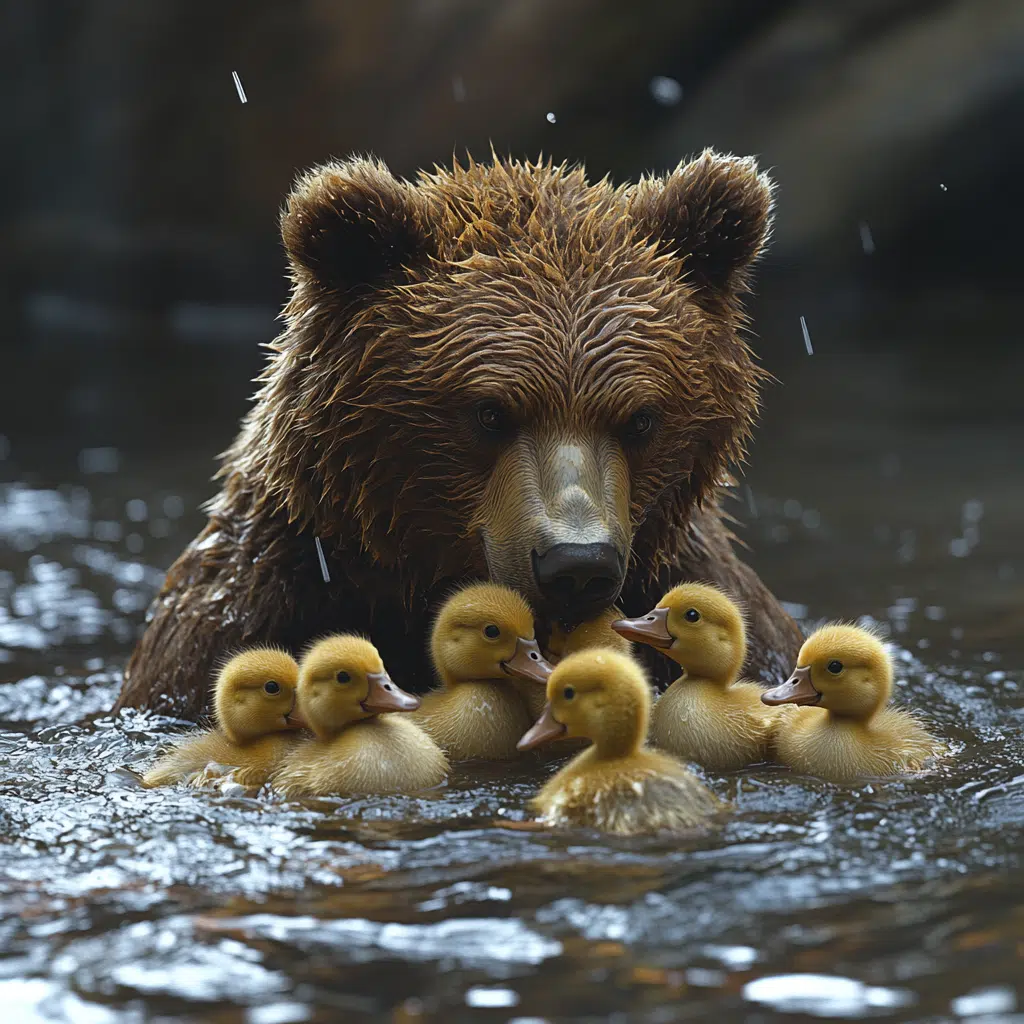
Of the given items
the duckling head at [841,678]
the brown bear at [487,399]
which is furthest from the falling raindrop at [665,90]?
the duckling head at [841,678]

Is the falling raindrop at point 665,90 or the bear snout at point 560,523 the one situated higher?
the falling raindrop at point 665,90

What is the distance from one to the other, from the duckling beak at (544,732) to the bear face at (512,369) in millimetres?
346

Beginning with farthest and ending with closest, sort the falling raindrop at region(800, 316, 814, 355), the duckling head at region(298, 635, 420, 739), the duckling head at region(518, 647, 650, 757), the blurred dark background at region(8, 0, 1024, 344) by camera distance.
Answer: the falling raindrop at region(800, 316, 814, 355)
the blurred dark background at region(8, 0, 1024, 344)
the duckling head at region(298, 635, 420, 739)
the duckling head at region(518, 647, 650, 757)

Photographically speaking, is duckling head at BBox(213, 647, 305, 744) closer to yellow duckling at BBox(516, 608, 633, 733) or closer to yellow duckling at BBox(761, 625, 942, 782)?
yellow duckling at BBox(516, 608, 633, 733)

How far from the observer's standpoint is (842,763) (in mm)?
4508

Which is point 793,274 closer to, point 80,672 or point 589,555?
point 80,672

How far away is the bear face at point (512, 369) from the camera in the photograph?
461 cm

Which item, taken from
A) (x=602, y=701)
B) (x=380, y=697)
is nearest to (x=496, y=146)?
(x=380, y=697)

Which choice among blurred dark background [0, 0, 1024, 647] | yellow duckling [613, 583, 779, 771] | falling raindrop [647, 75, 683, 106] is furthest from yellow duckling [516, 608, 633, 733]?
falling raindrop [647, 75, 683, 106]

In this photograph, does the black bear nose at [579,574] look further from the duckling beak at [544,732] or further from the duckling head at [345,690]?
the duckling head at [345,690]

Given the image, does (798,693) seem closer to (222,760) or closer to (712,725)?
(712,725)

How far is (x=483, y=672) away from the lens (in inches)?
185

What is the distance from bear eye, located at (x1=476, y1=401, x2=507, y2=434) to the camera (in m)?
4.66

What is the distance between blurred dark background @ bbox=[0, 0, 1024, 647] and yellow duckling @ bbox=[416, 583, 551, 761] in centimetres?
866
